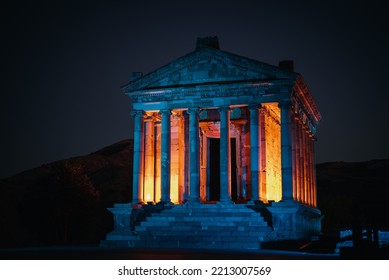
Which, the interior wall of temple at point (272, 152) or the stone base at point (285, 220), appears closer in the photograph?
the stone base at point (285, 220)

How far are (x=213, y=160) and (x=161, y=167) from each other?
736 centimetres

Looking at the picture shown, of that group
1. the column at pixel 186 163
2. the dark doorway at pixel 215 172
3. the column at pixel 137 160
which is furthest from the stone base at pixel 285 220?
the column at pixel 137 160

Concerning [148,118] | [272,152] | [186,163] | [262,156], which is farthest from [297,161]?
[148,118]

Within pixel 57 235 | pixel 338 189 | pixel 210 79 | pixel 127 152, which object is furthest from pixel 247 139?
pixel 127 152

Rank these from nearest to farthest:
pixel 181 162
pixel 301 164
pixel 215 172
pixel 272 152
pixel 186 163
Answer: pixel 186 163 < pixel 181 162 < pixel 301 164 < pixel 272 152 < pixel 215 172

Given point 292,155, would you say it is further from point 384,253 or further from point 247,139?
point 384,253

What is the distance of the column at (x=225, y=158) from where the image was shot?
135 ft

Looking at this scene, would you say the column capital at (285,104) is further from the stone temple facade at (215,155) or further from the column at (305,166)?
the column at (305,166)

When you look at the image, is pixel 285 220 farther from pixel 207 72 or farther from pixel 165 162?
pixel 207 72

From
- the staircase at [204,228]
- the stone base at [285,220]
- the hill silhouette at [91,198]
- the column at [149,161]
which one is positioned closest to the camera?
the staircase at [204,228]

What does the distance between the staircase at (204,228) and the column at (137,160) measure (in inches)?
125

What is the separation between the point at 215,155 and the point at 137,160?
8.36 meters

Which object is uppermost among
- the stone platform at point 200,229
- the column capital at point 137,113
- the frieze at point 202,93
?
the frieze at point 202,93

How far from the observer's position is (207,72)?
43062 millimetres
